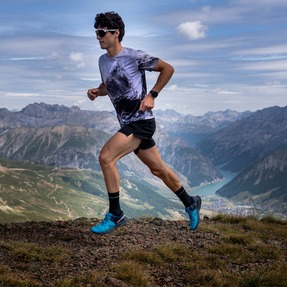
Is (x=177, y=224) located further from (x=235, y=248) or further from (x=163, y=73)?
(x=163, y=73)

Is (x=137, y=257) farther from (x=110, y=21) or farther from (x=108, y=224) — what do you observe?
(x=110, y=21)

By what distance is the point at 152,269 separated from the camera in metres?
7.54

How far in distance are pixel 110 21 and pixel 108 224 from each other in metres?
4.42

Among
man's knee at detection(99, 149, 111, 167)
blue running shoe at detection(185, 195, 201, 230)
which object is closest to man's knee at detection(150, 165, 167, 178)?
man's knee at detection(99, 149, 111, 167)

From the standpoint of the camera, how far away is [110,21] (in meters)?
7.83

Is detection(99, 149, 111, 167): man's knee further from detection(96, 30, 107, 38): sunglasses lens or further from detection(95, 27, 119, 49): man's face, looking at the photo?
detection(96, 30, 107, 38): sunglasses lens

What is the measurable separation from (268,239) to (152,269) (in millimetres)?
5646

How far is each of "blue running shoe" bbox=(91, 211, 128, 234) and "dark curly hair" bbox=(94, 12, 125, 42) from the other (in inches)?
155

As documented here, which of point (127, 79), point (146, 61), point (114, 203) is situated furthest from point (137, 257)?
point (146, 61)

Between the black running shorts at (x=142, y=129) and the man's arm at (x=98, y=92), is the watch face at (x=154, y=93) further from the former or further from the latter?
the man's arm at (x=98, y=92)

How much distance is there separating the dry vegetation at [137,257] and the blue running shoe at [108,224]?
1.67 feet

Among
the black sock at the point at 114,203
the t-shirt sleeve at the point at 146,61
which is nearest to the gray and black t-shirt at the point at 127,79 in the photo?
the t-shirt sleeve at the point at 146,61

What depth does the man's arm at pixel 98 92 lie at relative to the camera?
8.71 m

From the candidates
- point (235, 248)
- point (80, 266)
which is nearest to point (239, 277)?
point (235, 248)
